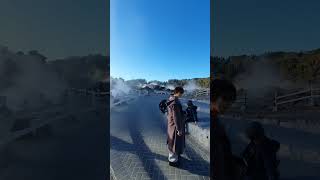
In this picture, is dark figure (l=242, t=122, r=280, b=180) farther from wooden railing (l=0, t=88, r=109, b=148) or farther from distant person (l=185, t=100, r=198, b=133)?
wooden railing (l=0, t=88, r=109, b=148)

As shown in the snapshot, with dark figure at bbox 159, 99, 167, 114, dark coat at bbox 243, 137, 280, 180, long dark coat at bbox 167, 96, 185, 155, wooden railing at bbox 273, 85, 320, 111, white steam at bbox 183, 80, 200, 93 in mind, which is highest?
white steam at bbox 183, 80, 200, 93

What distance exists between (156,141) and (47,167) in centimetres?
100

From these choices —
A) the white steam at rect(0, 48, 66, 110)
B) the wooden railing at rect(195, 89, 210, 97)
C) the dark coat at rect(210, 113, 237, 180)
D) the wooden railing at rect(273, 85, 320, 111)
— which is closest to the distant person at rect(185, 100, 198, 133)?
the wooden railing at rect(195, 89, 210, 97)

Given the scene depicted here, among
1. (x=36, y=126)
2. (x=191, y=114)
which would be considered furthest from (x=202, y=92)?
(x=36, y=126)

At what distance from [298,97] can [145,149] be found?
148 cm

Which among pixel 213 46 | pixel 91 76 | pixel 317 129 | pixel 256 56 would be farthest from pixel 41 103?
pixel 317 129

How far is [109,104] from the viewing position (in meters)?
2.48

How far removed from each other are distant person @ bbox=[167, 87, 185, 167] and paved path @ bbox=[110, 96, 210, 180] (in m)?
0.07

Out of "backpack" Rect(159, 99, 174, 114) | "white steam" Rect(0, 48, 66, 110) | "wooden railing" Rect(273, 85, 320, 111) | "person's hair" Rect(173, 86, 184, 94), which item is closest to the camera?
"white steam" Rect(0, 48, 66, 110)

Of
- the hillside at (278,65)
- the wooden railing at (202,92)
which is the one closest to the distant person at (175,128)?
the wooden railing at (202,92)

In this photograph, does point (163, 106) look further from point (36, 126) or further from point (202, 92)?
point (36, 126)

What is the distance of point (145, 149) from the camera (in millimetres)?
2561

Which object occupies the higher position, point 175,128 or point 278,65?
point 278,65

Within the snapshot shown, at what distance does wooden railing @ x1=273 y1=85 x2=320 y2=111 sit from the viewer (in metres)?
2.23
